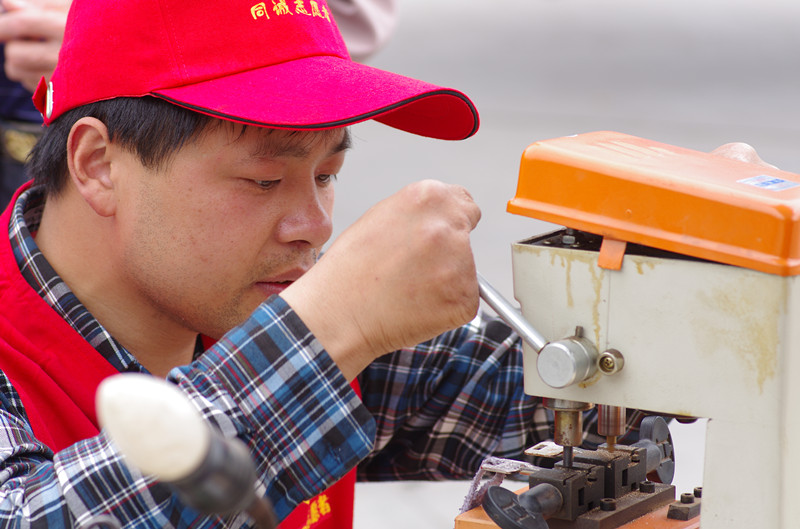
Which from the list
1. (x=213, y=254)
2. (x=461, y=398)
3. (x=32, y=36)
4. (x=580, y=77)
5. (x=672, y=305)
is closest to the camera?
(x=672, y=305)

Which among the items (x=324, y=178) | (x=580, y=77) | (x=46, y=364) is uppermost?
(x=580, y=77)

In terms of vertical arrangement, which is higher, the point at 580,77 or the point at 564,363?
the point at 580,77

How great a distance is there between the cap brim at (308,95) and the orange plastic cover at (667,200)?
0.21m

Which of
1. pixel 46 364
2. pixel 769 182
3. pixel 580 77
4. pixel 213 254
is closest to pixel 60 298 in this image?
pixel 46 364

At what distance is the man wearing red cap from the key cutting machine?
0.29ft

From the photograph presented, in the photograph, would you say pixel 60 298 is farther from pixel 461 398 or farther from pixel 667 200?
pixel 667 200

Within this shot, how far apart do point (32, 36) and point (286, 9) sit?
86cm

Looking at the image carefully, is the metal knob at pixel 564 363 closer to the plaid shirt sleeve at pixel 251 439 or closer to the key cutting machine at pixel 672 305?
the key cutting machine at pixel 672 305

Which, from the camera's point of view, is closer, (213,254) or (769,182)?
(769,182)

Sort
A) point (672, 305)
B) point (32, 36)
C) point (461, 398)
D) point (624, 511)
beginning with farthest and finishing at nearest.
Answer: point (32, 36) → point (461, 398) → point (624, 511) → point (672, 305)

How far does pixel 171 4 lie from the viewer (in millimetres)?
1086

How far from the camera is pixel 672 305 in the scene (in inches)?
33.6

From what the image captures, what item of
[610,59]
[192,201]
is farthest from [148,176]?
[610,59]

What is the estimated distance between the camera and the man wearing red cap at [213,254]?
883 millimetres
